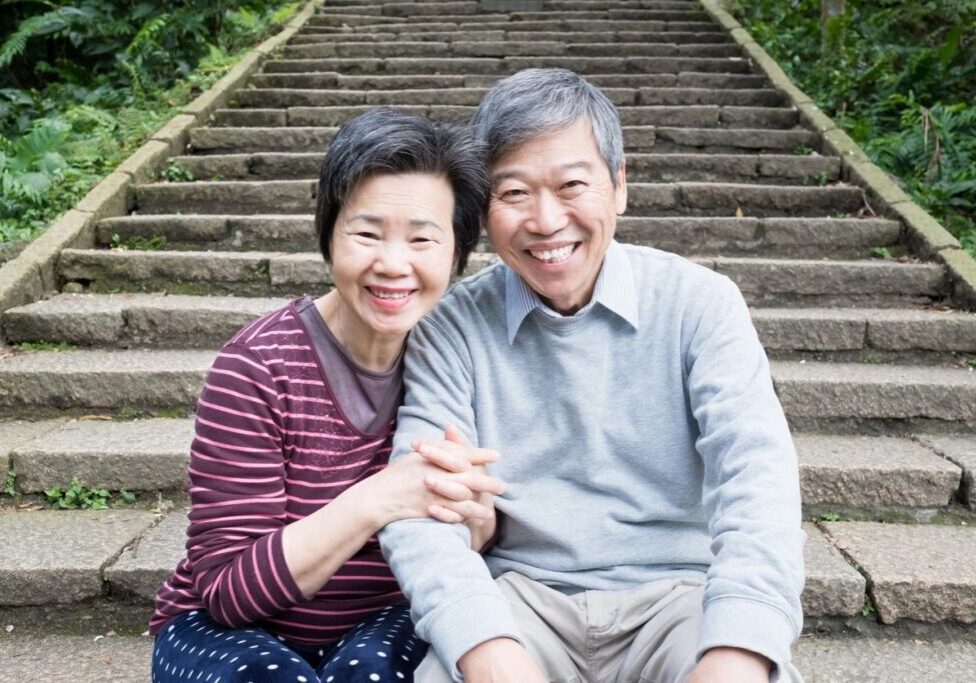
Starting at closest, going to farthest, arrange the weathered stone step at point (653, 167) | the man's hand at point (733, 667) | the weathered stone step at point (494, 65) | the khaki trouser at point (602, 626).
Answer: the man's hand at point (733, 667) < the khaki trouser at point (602, 626) < the weathered stone step at point (653, 167) < the weathered stone step at point (494, 65)

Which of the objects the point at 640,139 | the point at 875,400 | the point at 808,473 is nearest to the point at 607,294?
the point at 808,473

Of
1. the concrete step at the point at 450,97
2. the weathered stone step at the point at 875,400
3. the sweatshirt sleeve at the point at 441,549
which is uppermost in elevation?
the concrete step at the point at 450,97

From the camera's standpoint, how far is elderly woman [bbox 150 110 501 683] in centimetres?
132

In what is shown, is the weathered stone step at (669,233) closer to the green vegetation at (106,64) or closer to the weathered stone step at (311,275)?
the weathered stone step at (311,275)

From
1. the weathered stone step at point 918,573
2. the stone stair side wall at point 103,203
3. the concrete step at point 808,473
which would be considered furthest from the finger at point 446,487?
the stone stair side wall at point 103,203

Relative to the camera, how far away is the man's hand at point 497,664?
1.20 meters

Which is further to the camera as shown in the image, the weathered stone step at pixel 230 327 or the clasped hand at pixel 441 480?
the weathered stone step at pixel 230 327

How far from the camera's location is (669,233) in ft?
12.7

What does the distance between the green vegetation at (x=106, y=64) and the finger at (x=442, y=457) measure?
13.0 feet

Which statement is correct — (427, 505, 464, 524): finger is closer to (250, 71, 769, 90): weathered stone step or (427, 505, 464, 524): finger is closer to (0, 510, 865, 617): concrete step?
(0, 510, 865, 617): concrete step

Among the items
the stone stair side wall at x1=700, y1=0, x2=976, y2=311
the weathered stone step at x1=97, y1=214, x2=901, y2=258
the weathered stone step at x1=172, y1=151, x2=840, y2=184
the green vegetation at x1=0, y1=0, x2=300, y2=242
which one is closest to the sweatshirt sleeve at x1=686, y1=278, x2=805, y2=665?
the stone stair side wall at x1=700, y1=0, x2=976, y2=311

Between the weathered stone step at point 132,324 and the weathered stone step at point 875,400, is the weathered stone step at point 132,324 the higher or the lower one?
the higher one

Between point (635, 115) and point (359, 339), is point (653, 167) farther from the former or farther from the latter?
point (359, 339)

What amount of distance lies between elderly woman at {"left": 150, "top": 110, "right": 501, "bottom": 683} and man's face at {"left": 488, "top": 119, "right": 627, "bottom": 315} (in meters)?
0.06
